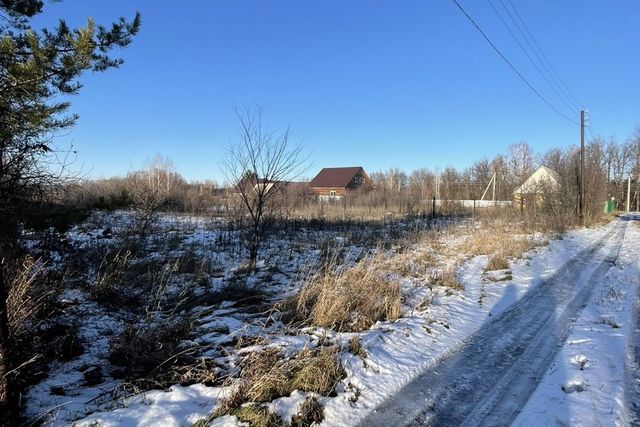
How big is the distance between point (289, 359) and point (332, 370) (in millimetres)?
482

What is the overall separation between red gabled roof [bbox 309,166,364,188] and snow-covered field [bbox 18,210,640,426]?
54.4 m

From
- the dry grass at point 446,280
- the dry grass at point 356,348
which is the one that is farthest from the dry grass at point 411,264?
the dry grass at point 356,348

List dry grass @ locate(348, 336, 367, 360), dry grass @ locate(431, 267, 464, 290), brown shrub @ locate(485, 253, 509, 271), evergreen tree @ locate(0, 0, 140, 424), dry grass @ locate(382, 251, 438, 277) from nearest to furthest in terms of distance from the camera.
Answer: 1. evergreen tree @ locate(0, 0, 140, 424)
2. dry grass @ locate(348, 336, 367, 360)
3. dry grass @ locate(431, 267, 464, 290)
4. dry grass @ locate(382, 251, 438, 277)
5. brown shrub @ locate(485, 253, 509, 271)

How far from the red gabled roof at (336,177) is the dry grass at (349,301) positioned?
5553 centimetres

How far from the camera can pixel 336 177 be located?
64.9m

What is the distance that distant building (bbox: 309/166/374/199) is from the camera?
6215cm

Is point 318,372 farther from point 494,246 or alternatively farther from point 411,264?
point 494,246

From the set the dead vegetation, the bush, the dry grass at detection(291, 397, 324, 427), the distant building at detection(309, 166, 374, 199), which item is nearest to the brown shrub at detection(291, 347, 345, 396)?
the dry grass at detection(291, 397, 324, 427)

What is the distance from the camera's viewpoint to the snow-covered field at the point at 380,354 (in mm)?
3256

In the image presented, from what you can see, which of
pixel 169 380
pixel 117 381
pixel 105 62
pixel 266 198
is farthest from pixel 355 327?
pixel 266 198

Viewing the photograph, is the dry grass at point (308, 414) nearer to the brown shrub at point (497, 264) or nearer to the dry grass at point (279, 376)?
the dry grass at point (279, 376)

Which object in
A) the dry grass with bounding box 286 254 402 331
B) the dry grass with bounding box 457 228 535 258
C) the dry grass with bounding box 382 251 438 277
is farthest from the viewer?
the dry grass with bounding box 457 228 535 258

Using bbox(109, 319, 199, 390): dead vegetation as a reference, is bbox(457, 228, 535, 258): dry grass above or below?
above

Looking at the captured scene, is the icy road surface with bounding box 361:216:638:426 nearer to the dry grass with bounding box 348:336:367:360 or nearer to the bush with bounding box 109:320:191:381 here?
the dry grass with bounding box 348:336:367:360
